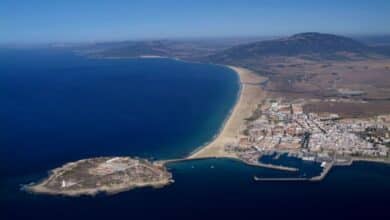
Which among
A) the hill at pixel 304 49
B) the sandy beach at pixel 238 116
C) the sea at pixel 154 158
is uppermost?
the hill at pixel 304 49

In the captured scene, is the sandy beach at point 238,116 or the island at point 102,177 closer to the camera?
the island at point 102,177

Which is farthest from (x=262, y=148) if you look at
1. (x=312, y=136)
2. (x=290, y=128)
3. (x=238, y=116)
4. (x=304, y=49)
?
(x=304, y=49)

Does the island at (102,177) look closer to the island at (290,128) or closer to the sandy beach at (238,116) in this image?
the island at (290,128)

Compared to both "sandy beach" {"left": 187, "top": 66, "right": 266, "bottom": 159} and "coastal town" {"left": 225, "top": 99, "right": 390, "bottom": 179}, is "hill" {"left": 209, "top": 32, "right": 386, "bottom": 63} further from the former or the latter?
"coastal town" {"left": 225, "top": 99, "right": 390, "bottom": 179}

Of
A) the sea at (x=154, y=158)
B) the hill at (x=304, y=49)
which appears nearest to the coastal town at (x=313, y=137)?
the sea at (x=154, y=158)

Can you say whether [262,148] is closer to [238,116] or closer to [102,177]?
[238,116]

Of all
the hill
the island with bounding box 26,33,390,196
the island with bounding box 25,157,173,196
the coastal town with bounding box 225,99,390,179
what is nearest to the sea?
the island with bounding box 25,157,173,196
